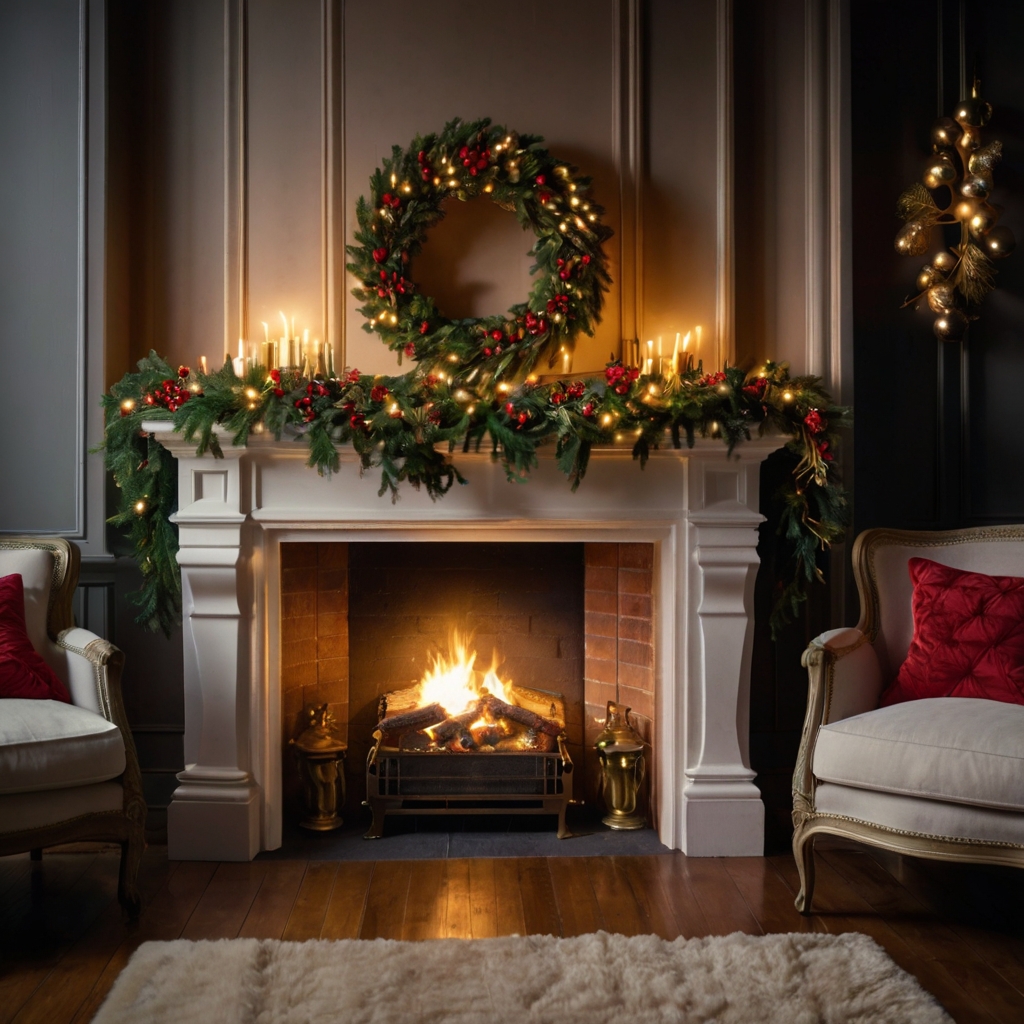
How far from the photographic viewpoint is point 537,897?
253 cm

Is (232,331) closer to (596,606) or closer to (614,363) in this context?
(614,363)

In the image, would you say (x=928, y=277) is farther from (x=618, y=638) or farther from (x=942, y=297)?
(x=618, y=638)

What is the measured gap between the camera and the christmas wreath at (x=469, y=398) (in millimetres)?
2709

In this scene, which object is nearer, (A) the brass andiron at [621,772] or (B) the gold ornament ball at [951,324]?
(A) the brass andiron at [621,772]

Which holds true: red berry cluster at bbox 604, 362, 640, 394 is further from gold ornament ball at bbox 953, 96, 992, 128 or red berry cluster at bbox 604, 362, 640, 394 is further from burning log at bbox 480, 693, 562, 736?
gold ornament ball at bbox 953, 96, 992, 128

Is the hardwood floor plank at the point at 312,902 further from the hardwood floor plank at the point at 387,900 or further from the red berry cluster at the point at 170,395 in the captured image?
the red berry cluster at the point at 170,395

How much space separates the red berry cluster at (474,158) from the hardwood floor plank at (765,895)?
2.23m

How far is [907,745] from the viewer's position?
2277 millimetres

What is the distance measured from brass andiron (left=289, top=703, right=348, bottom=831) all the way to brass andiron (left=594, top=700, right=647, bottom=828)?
0.84m

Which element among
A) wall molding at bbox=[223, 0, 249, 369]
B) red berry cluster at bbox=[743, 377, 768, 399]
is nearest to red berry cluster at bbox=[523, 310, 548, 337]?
red berry cluster at bbox=[743, 377, 768, 399]

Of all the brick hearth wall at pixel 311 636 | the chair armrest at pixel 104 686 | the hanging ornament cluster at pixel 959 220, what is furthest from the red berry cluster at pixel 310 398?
the hanging ornament cluster at pixel 959 220

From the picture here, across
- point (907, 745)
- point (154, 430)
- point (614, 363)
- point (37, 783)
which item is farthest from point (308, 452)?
point (907, 745)

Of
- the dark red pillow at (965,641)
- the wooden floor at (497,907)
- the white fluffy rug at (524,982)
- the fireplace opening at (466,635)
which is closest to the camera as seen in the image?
the white fluffy rug at (524,982)

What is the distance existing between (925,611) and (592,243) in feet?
4.88
